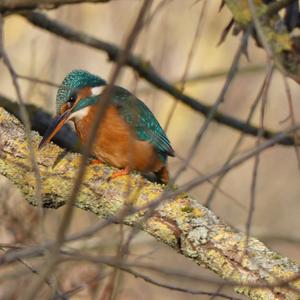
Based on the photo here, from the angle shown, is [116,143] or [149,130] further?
[149,130]

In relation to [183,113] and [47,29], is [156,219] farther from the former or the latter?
[183,113]

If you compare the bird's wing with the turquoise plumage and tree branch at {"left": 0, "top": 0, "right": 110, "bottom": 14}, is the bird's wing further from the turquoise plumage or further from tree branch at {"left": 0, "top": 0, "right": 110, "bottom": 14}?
tree branch at {"left": 0, "top": 0, "right": 110, "bottom": 14}

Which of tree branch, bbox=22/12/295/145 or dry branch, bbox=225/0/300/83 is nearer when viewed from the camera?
dry branch, bbox=225/0/300/83

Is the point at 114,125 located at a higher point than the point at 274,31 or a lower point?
lower

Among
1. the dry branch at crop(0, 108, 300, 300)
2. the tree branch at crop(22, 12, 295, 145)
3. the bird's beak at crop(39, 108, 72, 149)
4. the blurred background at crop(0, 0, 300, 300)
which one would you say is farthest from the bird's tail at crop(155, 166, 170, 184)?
the blurred background at crop(0, 0, 300, 300)

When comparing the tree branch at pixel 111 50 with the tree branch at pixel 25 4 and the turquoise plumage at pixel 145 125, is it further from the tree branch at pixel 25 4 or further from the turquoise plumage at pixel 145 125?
the tree branch at pixel 25 4

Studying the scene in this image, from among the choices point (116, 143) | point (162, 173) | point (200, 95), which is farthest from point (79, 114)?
point (200, 95)

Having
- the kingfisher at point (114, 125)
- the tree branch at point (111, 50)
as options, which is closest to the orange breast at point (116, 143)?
the kingfisher at point (114, 125)

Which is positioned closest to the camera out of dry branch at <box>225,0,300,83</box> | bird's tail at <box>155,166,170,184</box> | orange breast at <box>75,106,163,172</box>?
dry branch at <box>225,0,300,83</box>

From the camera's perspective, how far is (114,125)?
4.05 m

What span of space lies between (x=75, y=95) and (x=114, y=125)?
253 millimetres

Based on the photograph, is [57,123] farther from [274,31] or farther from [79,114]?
[274,31]

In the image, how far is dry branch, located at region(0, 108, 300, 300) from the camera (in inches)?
107

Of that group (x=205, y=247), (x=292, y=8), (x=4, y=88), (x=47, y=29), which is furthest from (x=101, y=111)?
(x=4, y=88)
